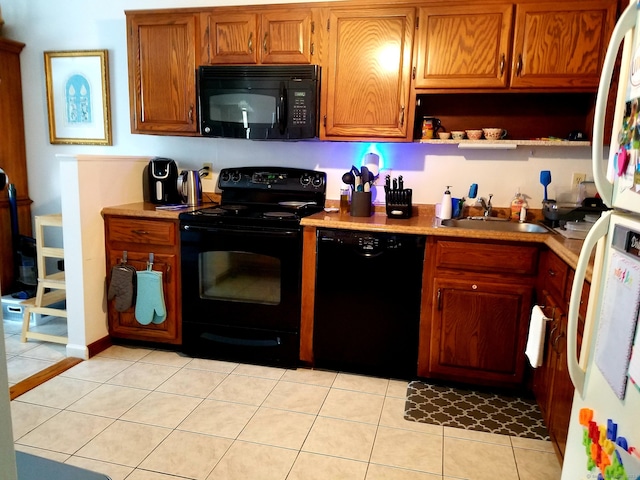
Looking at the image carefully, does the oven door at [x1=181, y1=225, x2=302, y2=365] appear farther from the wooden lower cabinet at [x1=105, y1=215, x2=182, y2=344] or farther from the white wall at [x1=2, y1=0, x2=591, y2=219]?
the white wall at [x1=2, y1=0, x2=591, y2=219]

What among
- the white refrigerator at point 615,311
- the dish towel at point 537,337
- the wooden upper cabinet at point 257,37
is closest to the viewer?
the white refrigerator at point 615,311

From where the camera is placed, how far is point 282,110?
2727mm

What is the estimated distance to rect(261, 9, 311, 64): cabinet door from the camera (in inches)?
105

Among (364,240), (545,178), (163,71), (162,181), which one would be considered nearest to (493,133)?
(545,178)

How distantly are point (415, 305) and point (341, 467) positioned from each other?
0.94 metres

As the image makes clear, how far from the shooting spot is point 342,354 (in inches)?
105

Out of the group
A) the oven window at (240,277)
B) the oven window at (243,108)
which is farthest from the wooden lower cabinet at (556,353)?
the oven window at (243,108)

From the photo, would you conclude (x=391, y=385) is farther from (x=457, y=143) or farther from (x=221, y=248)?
(x=457, y=143)

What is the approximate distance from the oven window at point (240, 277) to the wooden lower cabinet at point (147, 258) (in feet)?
0.63

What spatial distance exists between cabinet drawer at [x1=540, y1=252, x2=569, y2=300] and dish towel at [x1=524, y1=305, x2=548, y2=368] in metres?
0.11

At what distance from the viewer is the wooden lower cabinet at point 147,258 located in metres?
2.80

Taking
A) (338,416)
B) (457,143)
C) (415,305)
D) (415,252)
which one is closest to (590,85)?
(457,143)

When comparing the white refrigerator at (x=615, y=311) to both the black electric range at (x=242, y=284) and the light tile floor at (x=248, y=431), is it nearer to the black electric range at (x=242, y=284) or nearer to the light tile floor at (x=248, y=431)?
the light tile floor at (x=248, y=431)

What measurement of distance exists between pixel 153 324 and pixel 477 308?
1906 millimetres
